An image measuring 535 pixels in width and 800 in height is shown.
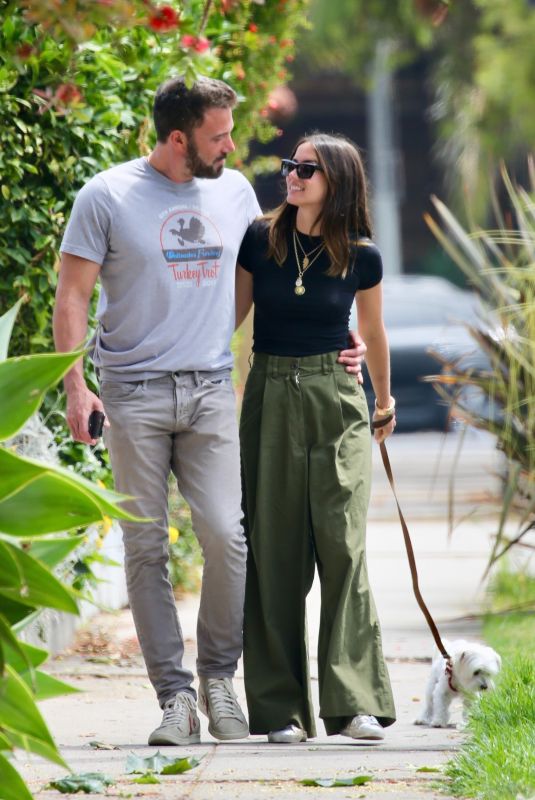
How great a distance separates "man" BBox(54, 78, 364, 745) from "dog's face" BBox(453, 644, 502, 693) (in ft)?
2.30

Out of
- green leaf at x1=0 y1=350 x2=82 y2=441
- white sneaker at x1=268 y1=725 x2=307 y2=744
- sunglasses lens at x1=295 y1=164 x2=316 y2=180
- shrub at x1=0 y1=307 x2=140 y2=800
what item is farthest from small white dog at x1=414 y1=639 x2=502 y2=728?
green leaf at x1=0 y1=350 x2=82 y2=441

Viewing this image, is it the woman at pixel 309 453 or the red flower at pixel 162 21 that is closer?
the red flower at pixel 162 21

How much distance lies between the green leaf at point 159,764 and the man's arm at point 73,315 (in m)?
0.90

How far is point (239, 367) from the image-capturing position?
7.96 metres

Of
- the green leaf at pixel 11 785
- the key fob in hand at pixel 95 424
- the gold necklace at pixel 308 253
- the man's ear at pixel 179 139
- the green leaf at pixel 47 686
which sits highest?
the man's ear at pixel 179 139

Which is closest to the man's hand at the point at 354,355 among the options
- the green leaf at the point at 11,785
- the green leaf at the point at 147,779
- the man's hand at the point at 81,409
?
the man's hand at the point at 81,409

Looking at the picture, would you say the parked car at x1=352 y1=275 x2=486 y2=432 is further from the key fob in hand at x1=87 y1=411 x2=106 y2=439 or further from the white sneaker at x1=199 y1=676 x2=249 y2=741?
the key fob in hand at x1=87 y1=411 x2=106 y2=439

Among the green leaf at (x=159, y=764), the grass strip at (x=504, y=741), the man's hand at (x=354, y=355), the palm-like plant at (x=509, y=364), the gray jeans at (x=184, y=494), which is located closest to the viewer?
the grass strip at (x=504, y=741)

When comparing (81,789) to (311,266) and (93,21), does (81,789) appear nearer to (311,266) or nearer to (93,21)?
(311,266)

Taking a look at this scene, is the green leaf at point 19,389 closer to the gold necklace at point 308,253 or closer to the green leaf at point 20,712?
the green leaf at point 20,712

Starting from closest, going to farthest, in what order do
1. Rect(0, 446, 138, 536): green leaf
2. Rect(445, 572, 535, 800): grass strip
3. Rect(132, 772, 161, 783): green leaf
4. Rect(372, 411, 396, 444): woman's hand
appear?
1. Rect(0, 446, 138, 536): green leaf
2. Rect(445, 572, 535, 800): grass strip
3. Rect(132, 772, 161, 783): green leaf
4. Rect(372, 411, 396, 444): woman's hand

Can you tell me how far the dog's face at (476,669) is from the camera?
15.5 ft

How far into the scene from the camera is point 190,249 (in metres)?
4.52

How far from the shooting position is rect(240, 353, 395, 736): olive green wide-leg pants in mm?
4555
